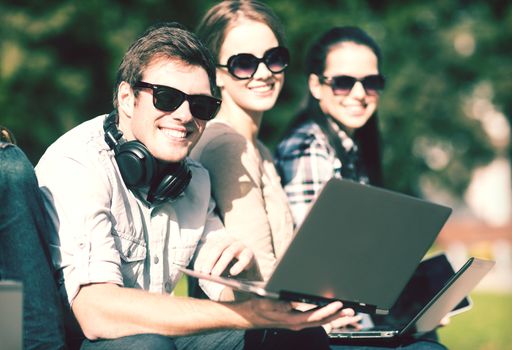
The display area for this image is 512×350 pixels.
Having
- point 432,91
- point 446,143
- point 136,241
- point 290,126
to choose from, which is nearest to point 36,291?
point 136,241

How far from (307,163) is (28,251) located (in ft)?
6.36

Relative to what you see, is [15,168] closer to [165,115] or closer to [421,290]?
[165,115]

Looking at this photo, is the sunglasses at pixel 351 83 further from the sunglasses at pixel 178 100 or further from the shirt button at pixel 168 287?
the shirt button at pixel 168 287

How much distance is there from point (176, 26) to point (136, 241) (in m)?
0.83

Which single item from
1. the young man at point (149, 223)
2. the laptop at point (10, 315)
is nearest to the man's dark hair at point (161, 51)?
the young man at point (149, 223)

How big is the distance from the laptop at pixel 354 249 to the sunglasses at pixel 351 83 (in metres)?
1.78

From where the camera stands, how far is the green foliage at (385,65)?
56.1 ft

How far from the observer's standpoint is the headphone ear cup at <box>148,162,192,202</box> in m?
2.66

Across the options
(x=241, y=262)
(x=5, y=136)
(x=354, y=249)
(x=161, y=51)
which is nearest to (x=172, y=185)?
(x=241, y=262)

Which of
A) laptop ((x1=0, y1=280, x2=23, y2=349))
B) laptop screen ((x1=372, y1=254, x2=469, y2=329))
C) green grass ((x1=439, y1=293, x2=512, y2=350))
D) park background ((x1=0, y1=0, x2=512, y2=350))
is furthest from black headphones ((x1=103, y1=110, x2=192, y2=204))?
park background ((x1=0, y1=0, x2=512, y2=350))

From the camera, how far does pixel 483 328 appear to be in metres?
8.78

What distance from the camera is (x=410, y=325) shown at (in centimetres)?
292

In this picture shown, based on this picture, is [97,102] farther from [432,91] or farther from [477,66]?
[477,66]

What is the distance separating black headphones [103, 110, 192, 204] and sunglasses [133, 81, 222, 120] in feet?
0.55
